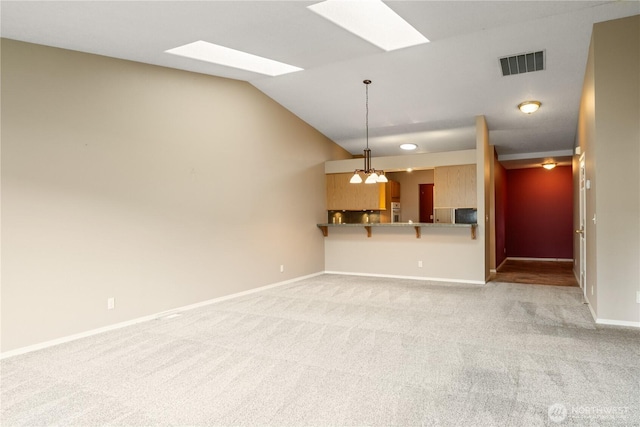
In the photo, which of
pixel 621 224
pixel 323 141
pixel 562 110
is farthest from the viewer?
pixel 323 141

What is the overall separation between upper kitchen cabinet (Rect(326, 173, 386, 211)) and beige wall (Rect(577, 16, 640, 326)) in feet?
13.5

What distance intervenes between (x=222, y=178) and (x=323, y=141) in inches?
126

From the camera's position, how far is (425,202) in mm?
10438

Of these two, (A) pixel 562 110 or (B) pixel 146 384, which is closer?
(B) pixel 146 384

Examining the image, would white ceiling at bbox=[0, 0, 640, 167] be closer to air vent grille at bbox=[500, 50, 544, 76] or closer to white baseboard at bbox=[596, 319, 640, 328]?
air vent grille at bbox=[500, 50, 544, 76]

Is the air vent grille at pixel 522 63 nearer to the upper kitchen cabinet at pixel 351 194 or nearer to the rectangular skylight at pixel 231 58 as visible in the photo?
the rectangular skylight at pixel 231 58

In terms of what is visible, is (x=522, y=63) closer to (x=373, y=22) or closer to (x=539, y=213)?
(x=373, y=22)

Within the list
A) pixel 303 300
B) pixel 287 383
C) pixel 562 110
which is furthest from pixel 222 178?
pixel 562 110

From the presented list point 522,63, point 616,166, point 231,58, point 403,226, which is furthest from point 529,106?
point 231,58

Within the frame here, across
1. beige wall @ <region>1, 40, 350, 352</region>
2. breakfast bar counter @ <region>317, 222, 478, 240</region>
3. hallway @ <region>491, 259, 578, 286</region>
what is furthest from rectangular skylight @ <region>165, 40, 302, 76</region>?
hallway @ <region>491, 259, 578, 286</region>

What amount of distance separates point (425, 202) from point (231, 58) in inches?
277

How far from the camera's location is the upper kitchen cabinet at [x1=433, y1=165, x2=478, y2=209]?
22.8 ft

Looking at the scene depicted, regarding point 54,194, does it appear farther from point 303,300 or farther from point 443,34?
point 443,34

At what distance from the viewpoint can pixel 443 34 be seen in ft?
13.9
